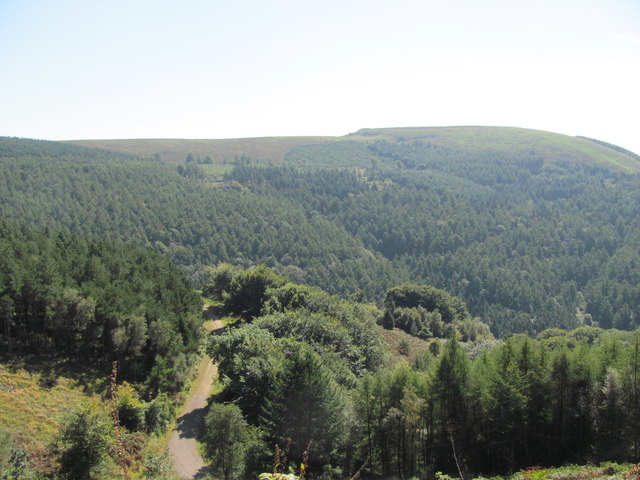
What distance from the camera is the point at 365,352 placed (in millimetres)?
70375

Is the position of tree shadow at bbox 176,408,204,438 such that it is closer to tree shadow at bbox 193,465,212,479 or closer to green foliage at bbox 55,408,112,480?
tree shadow at bbox 193,465,212,479

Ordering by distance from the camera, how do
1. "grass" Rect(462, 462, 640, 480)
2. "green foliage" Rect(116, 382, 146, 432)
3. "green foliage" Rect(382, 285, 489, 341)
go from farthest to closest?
"green foliage" Rect(382, 285, 489, 341) < "green foliage" Rect(116, 382, 146, 432) < "grass" Rect(462, 462, 640, 480)

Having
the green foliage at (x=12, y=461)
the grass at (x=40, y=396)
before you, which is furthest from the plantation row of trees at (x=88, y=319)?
the green foliage at (x=12, y=461)

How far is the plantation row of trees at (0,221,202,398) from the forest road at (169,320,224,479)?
348cm

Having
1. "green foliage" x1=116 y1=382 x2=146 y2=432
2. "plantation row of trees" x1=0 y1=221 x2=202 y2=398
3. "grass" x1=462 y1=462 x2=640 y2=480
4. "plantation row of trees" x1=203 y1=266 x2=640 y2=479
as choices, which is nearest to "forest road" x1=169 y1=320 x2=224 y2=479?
"plantation row of trees" x1=0 y1=221 x2=202 y2=398

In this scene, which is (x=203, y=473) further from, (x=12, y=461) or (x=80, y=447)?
(x=12, y=461)

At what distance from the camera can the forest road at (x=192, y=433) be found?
140 ft

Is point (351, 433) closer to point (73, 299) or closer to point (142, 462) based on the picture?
point (142, 462)

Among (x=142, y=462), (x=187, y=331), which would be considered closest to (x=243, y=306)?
(x=187, y=331)

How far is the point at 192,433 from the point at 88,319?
19.4 m

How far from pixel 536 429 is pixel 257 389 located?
28.0m

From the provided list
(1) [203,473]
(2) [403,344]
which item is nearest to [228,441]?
(1) [203,473]

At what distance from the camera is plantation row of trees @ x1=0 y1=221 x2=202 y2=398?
53406mm

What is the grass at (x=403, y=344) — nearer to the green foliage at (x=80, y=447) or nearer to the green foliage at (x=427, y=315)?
the green foliage at (x=427, y=315)
